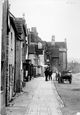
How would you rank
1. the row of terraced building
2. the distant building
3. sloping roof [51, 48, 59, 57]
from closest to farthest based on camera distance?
the row of terraced building < the distant building < sloping roof [51, 48, 59, 57]

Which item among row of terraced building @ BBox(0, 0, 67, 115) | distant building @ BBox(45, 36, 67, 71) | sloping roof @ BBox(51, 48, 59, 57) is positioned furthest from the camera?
sloping roof @ BBox(51, 48, 59, 57)

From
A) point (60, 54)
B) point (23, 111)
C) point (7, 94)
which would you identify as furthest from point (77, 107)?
point (60, 54)

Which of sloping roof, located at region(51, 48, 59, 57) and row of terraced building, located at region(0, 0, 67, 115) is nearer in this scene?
row of terraced building, located at region(0, 0, 67, 115)

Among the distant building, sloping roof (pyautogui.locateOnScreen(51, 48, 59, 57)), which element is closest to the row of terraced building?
the distant building

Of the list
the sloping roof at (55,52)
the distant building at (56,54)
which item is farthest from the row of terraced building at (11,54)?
the sloping roof at (55,52)

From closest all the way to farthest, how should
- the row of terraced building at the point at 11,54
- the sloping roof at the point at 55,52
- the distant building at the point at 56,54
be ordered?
the row of terraced building at the point at 11,54 → the distant building at the point at 56,54 → the sloping roof at the point at 55,52

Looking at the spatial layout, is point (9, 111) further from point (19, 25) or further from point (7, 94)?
point (19, 25)

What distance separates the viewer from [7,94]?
9820 millimetres

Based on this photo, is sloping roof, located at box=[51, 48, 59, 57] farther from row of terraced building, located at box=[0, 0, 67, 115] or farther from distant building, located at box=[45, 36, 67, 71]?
row of terraced building, located at box=[0, 0, 67, 115]

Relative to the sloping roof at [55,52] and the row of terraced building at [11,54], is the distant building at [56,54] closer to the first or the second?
the sloping roof at [55,52]

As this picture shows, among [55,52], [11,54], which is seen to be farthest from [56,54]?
[11,54]

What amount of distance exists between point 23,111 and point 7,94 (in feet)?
5.23

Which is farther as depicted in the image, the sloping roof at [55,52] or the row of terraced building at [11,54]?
the sloping roof at [55,52]

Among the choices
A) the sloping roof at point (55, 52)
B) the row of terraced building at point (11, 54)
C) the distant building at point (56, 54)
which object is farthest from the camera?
the sloping roof at point (55, 52)
